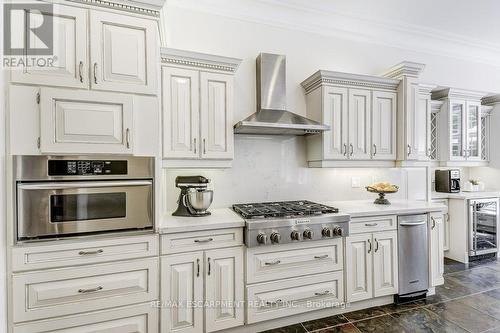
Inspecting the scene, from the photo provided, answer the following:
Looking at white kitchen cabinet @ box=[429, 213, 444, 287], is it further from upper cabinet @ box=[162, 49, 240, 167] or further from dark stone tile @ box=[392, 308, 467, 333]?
upper cabinet @ box=[162, 49, 240, 167]

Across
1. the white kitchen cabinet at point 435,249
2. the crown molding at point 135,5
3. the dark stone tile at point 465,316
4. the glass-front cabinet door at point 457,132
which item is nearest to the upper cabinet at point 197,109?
the crown molding at point 135,5

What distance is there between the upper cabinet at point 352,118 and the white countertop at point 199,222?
1.22 meters

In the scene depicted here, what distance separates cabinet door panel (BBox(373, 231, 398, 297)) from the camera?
2434 millimetres

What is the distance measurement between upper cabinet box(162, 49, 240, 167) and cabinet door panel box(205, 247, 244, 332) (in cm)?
82

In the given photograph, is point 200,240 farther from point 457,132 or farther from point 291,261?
point 457,132

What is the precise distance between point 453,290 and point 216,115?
321cm

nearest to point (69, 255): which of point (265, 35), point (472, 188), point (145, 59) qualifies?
point (145, 59)

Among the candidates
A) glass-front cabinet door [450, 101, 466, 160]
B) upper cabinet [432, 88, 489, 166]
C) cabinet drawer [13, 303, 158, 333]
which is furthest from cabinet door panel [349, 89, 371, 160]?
cabinet drawer [13, 303, 158, 333]

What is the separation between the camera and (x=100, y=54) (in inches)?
66.7

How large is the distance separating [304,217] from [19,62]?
89.4 inches

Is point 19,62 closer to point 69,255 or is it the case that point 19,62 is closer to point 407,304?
point 69,255

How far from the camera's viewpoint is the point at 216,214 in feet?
7.61

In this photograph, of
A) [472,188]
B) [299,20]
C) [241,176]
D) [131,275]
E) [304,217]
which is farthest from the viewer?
[472,188]

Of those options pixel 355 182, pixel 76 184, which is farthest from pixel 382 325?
pixel 76 184
